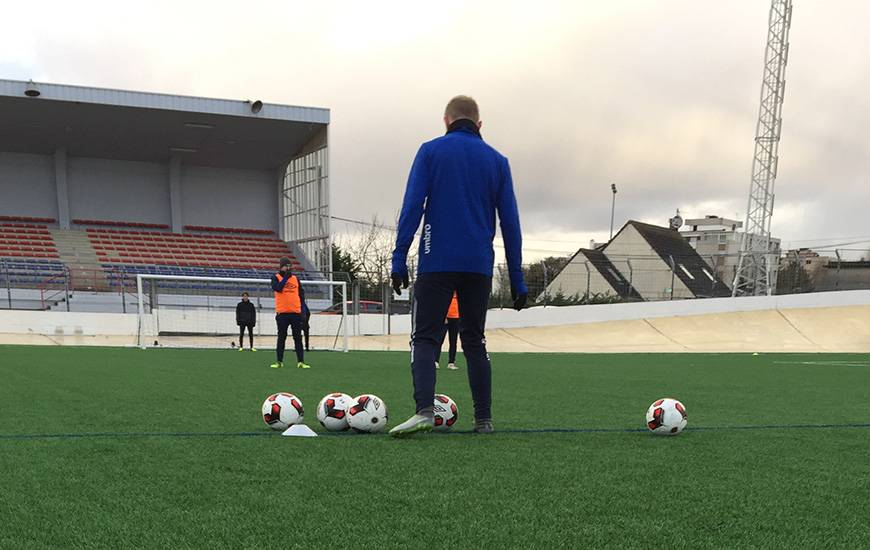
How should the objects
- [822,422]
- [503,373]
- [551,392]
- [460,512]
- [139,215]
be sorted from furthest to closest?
[139,215], [503,373], [551,392], [822,422], [460,512]

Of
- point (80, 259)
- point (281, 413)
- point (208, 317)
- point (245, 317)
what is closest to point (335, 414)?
point (281, 413)

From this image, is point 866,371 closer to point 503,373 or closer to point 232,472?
point 503,373

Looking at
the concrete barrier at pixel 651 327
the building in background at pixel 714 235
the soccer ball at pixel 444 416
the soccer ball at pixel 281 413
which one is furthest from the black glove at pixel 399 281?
the building in background at pixel 714 235

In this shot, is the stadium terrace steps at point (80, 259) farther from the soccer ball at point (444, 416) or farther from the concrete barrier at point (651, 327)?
the soccer ball at point (444, 416)

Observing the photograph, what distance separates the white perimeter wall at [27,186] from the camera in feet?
101

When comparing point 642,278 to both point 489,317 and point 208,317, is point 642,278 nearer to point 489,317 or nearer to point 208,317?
point 489,317

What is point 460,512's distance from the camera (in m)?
2.35

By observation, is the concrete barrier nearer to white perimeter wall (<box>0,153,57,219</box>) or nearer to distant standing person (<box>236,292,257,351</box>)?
distant standing person (<box>236,292,257,351</box>)

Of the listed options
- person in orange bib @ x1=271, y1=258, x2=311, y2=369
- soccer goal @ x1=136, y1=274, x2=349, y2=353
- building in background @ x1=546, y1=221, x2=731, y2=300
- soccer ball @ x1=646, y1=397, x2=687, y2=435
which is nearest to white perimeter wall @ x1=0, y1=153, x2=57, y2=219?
soccer goal @ x1=136, y1=274, x2=349, y2=353

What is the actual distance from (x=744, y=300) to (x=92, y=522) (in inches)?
1038

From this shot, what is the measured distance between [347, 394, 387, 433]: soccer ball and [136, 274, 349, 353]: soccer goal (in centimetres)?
1421

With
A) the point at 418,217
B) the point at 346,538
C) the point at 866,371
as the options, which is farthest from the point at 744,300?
the point at 346,538

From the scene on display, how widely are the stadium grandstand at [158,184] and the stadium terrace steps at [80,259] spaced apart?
3.7 inches

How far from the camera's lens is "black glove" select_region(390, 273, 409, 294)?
12.4ft
